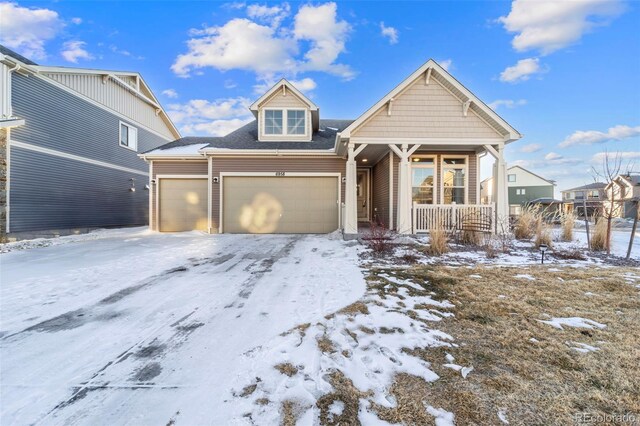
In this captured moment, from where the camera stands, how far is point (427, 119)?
862 centimetres

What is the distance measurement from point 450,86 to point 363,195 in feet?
19.7

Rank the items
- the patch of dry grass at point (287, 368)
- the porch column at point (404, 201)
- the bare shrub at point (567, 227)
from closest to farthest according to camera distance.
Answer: the patch of dry grass at point (287, 368) → the bare shrub at point (567, 227) → the porch column at point (404, 201)

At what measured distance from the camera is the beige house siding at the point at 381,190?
10266 mm

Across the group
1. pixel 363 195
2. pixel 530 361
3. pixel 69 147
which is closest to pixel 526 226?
pixel 363 195

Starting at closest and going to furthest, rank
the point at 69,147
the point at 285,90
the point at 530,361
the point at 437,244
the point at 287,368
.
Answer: the point at 287,368 → the point at 530,361 → the point at 437,244 → the point at 69,147 → the point at 285,90

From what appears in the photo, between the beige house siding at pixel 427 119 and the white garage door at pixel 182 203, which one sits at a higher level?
the beige house siding at pixel 427 119

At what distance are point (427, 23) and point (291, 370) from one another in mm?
14859

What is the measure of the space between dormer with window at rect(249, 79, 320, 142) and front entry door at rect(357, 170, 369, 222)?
10.6 feet

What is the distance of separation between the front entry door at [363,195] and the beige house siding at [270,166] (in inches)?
104

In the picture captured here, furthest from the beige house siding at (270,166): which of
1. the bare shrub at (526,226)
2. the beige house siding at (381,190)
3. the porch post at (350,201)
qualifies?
the bare shrub at (526,226)

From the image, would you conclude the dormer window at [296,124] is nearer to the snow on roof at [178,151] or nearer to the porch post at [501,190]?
the snow on roof at [178,151]

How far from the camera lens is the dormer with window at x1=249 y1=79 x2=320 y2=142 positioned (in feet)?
38.0

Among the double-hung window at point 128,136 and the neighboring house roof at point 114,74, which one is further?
the double-hung window at point 128,136

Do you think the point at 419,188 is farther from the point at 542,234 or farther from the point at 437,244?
the point at 437,244
